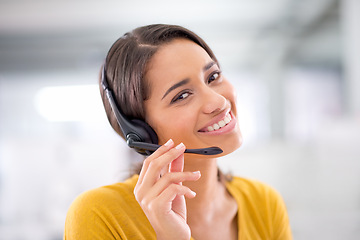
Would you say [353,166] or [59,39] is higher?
[59,39]

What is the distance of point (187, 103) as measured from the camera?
917 mm

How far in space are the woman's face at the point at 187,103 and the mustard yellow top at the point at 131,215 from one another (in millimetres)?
227

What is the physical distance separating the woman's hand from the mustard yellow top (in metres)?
0.18

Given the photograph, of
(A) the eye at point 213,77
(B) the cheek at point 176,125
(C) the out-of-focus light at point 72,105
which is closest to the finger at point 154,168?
(B) the cheek at point 176,125

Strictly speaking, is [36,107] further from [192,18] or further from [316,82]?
[316,82]

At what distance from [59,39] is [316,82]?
5.34 m

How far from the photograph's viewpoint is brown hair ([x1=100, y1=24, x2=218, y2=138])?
0.94 metres

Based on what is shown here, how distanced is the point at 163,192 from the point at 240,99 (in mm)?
8617

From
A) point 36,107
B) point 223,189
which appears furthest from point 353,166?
point 36,107

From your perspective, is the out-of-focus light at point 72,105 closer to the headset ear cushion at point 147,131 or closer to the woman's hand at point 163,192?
the headset ear cushion at point 147,131

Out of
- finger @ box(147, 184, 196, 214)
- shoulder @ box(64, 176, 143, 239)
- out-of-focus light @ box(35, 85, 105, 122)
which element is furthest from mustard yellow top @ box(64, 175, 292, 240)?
out-of-focus light @ box(35, 85, 105, 122)

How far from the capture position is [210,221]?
3.47 feet

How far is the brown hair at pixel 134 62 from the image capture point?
0.94m

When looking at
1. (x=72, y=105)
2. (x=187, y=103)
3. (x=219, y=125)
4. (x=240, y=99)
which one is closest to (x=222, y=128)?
(x=219, y=125)
